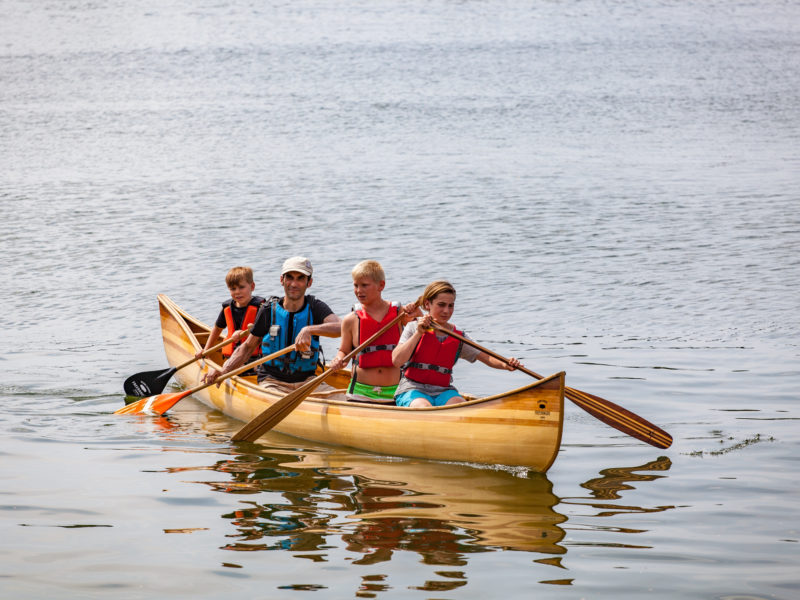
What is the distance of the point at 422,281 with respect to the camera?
1794 cm

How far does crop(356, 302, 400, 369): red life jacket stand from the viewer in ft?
27.3

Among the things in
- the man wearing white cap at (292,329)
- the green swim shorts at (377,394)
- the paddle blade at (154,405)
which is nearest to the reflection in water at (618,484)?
the green swim shorts at (377,394)

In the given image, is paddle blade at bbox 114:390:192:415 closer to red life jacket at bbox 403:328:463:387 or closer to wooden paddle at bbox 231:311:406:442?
wooden paddle at bbox 231:311:406:442

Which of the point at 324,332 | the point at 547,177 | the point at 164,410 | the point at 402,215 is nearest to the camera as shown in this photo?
the point at 324,332

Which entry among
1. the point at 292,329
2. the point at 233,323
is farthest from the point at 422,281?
the point at 292,329

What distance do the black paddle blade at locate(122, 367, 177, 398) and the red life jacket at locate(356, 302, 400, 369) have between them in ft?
10.3

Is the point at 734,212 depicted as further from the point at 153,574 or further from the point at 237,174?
the point at 153,574

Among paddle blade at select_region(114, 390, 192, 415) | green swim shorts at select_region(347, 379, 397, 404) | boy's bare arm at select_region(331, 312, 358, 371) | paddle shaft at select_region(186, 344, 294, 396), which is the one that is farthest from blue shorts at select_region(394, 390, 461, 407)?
paddle blade at select_region(114, 390, 192, 415)

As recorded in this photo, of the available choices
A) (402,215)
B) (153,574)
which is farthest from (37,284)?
(153,574)

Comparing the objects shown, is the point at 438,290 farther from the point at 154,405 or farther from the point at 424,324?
the point at 154,405

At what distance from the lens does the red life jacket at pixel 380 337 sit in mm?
8312

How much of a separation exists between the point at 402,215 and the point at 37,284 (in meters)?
8.69

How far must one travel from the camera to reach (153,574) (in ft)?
18.6

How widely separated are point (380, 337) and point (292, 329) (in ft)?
3.77
